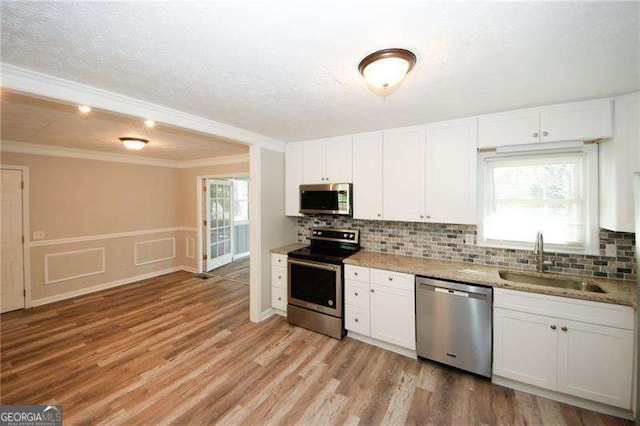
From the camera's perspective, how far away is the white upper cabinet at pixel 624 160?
1818 millimetres

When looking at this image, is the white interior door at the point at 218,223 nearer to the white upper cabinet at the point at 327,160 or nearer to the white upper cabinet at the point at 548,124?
the white upper cabinet at the point at 327,160

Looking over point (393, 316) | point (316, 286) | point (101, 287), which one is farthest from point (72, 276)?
point (393, 316)

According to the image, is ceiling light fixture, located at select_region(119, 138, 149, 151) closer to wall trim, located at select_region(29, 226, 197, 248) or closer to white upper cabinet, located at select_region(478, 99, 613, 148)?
wall trim, located at select_region(29, 226, 197, 248)

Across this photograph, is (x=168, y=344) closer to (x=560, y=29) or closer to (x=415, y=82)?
(x=415, y=82)

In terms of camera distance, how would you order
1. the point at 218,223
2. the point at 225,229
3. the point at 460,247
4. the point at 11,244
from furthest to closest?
the point at 225,229 → the point at 218,223 → the point at 11,244 → the point at 460,247

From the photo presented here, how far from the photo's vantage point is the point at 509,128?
2248 millimetres

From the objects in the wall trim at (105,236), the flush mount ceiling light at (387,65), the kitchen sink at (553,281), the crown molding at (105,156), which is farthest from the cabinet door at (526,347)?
the wall trim at (105,236)

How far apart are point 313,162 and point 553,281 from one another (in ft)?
9.32

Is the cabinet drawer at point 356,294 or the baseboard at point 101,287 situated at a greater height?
the cabinet drawer at point 356,294

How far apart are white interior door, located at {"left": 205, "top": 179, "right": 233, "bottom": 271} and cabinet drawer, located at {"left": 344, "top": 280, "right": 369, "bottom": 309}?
3.75 metres

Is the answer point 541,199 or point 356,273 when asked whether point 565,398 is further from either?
point 356,273

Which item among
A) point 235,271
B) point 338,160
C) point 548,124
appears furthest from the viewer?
point 235,271

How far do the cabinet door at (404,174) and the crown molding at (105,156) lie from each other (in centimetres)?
281

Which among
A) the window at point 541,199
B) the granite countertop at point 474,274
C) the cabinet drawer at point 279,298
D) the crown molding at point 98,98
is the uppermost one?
the crown molding at point 98,98
